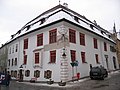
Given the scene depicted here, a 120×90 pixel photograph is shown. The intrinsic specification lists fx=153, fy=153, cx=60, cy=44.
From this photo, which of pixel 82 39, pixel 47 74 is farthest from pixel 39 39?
pixel 82 39

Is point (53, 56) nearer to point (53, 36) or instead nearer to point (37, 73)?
point (53, 36)

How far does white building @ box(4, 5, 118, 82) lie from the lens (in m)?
20.8

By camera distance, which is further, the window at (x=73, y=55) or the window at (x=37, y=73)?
the window at (x=37, y=73)

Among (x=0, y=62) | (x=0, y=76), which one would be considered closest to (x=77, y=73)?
(x=0, y=76)

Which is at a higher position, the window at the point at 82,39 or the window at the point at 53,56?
the window at the point at 82,39

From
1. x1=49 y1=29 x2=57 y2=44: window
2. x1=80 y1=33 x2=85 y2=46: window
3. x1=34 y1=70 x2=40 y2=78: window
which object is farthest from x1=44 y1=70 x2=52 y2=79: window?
x1=80 y1=33 x2=85 y2=46: window

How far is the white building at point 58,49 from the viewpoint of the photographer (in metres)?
20.8

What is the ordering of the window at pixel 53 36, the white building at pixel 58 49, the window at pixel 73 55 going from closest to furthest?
1. the white building at pixel 58 49
2. the window at pixel 73 55
3. the window at pixel 53 36

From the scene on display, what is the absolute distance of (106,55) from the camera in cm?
3133

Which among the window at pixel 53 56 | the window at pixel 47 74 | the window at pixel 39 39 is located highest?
the window at pixel 39 39

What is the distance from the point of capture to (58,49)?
827 inches

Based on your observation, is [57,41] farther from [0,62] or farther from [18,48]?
[0,62]

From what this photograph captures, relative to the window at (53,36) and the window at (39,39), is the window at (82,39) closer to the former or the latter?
the window at (53,36)

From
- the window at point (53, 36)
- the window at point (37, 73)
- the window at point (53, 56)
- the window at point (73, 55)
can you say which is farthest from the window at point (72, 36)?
the window at point (37, 73)
